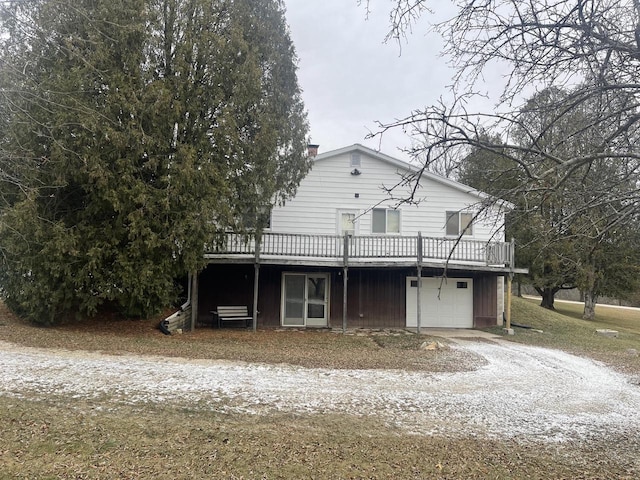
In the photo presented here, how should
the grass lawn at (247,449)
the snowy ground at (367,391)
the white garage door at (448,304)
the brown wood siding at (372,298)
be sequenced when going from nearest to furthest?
the grass lawn at (247,449) < the snowy ground at (367,391) < the brown wood siding at (372,298) < the white garage door at (448,304)

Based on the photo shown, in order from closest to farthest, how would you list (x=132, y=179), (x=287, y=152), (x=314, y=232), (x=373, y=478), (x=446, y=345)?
(x=373, y=478), (x=132, y=179), (x=446, y=345), (x=287, y=152), (x=314, y=232)

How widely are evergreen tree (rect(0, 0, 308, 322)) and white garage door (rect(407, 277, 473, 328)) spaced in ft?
24.3

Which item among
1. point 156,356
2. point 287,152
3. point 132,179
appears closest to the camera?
point 156,356

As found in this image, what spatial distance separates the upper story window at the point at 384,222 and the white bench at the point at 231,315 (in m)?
5.19

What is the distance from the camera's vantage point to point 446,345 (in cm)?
1245

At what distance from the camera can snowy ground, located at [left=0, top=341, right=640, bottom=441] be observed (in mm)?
6160

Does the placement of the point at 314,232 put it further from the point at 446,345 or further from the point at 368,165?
the point at 446,345

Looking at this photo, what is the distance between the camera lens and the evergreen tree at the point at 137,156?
10.6 meters

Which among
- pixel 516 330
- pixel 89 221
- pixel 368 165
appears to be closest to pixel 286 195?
pixel 368 165

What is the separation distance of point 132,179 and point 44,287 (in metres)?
3.34

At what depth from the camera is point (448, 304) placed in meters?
17.2

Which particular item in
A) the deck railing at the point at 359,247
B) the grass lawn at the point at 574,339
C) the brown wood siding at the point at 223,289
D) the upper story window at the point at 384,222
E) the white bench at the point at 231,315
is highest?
the upper story window at the point at 384,222

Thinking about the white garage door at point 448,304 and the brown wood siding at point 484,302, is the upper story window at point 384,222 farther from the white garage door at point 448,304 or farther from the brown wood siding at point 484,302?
the brown wood siding at point 484,302

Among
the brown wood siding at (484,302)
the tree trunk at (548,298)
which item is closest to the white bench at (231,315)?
the brown wood siding at (484,302)
